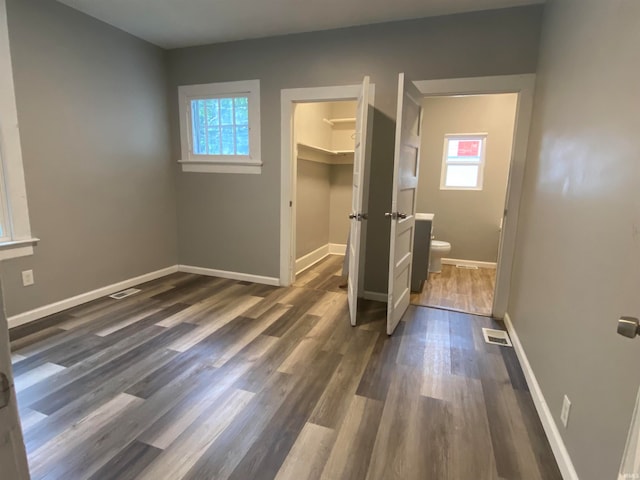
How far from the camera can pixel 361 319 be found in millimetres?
3146

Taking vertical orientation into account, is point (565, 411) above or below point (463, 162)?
below

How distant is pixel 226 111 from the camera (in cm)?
390

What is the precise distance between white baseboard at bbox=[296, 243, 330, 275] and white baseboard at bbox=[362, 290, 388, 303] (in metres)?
1.11

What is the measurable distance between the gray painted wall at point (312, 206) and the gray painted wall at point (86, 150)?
5.26 feet

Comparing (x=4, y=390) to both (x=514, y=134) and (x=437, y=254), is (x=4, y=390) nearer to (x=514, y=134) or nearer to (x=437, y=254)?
(x=514, y=134)

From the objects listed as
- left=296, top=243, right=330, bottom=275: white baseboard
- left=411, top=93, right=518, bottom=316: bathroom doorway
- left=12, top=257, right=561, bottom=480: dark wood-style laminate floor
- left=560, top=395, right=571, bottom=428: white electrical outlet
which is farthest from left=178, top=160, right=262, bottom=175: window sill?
left=560, top=395, right=571, bottom=428: white electrical outlet

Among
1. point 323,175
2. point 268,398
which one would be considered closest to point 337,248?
point 323,175

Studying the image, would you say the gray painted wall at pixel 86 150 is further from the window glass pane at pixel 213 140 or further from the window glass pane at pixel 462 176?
the window glass pane at pixel 462 176

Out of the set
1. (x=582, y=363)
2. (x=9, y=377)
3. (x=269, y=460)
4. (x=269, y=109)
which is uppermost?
(x=269, y=109)

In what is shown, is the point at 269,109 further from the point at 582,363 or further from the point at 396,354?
the point at 582,363

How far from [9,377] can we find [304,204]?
4.12 meters

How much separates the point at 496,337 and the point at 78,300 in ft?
12.1

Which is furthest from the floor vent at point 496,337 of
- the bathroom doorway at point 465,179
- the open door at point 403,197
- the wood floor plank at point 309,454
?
the wood floor plank at point 309,454

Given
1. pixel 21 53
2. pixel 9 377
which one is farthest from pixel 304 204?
pixel 9 377
